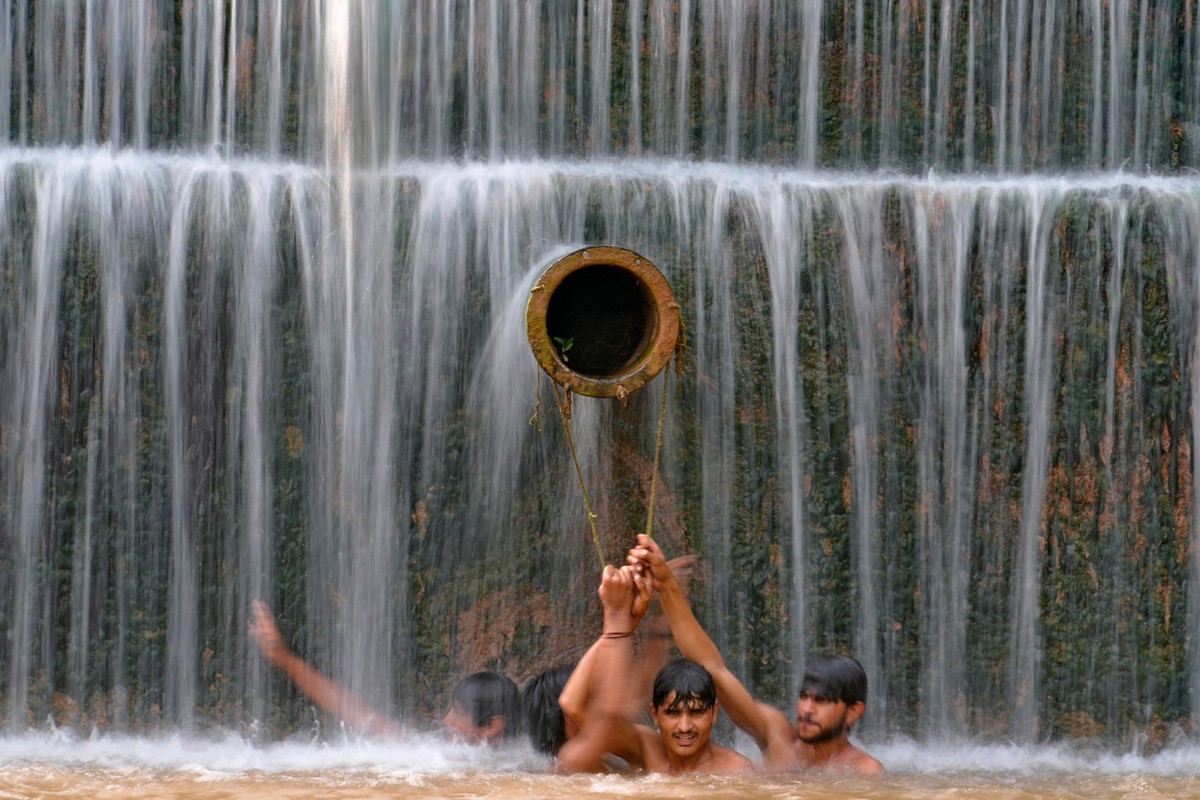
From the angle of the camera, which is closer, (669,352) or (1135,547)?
(669,352)

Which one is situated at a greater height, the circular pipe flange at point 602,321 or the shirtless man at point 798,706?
the circular pipe flange at point 602,321

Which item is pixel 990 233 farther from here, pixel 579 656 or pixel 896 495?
pixel 579 656

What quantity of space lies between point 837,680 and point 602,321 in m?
1.57

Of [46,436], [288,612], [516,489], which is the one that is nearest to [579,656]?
[516,489]

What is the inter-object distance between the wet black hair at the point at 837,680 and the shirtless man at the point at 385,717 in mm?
1069

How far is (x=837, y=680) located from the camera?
19.5 feet

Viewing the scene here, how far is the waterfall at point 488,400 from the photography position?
625cm

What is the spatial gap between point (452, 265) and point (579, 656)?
61.3 inches

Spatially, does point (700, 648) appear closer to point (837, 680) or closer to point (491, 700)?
point (837, 680)

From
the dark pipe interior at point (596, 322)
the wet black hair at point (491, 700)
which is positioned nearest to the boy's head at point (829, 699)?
the wet black hair at point (491, 700)

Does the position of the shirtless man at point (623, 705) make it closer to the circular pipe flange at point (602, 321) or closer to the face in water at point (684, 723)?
the face in water at point (684, 723)

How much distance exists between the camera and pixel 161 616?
6.21 metres

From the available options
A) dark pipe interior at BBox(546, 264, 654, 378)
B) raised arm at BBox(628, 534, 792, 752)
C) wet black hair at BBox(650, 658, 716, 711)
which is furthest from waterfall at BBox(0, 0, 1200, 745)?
wet black hair at BBox(650, 658, 716, 711)

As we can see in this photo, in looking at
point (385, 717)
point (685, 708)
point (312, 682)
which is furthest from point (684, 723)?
point (312, 682)
